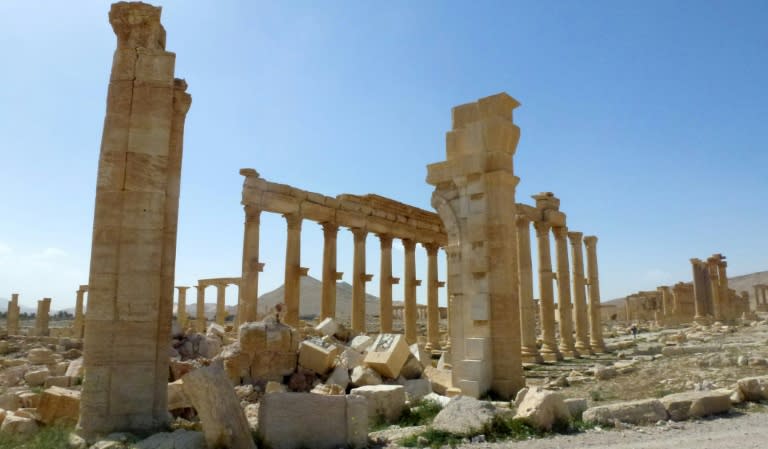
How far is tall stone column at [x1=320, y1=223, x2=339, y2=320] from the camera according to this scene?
986 inches

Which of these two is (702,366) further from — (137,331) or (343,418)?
(137,331)

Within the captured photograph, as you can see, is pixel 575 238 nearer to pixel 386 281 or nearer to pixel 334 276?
pixel 386 281

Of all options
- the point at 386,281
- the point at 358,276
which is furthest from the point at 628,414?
the point at 386,281

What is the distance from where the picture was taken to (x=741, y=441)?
704cm

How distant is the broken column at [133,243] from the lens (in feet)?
24.6

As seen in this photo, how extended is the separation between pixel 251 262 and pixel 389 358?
11.0 meters

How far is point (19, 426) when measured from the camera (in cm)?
823

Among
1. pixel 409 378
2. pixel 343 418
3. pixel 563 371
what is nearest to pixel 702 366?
pixel 563 371

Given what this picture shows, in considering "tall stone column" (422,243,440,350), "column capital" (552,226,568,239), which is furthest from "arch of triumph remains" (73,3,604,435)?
"tall stone column" (422,243,440,350)

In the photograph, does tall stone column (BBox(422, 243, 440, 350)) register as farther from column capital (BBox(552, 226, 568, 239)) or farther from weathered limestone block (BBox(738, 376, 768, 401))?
weathered limestone block (BBox(738, 376, 768, 401))

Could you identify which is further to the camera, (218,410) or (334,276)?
(334,276)

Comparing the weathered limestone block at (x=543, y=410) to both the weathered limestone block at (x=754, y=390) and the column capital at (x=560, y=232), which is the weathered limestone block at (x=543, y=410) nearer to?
the weathered limestone block at (x=754, y=390)

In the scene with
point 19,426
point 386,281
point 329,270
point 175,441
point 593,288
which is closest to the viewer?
point 175,441

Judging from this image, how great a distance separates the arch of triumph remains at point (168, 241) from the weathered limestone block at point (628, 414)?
10.9ft
